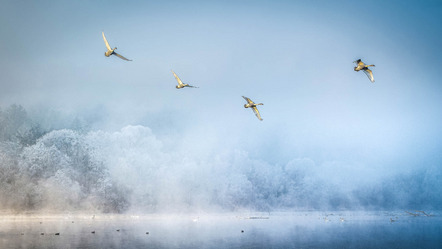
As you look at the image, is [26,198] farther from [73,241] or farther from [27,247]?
[27,247]

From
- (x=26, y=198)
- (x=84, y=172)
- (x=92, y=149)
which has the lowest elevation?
(x=26, y=198)

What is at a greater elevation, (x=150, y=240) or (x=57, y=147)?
(x=57, y=147)

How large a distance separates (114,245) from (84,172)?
6202 centimetres

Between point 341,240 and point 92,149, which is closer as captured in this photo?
point 341,240

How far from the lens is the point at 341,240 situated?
77.8 metres

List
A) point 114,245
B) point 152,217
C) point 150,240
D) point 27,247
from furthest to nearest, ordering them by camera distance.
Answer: point 152,217, point 150,240, point 114,245, point 27,247

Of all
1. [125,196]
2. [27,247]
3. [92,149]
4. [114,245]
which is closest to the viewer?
[27,247]

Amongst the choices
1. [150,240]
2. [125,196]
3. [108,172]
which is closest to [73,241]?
[150,240]

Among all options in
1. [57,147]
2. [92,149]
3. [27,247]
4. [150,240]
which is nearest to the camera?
[27,247]

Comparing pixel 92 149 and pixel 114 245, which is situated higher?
pixel 92 149

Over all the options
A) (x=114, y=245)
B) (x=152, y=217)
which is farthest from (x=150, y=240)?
(x=152, y=217)

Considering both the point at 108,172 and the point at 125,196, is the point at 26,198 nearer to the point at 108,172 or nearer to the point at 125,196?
the point at 108,172

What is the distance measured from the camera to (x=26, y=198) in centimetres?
10450

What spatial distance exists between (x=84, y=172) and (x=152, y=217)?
1764 inches
